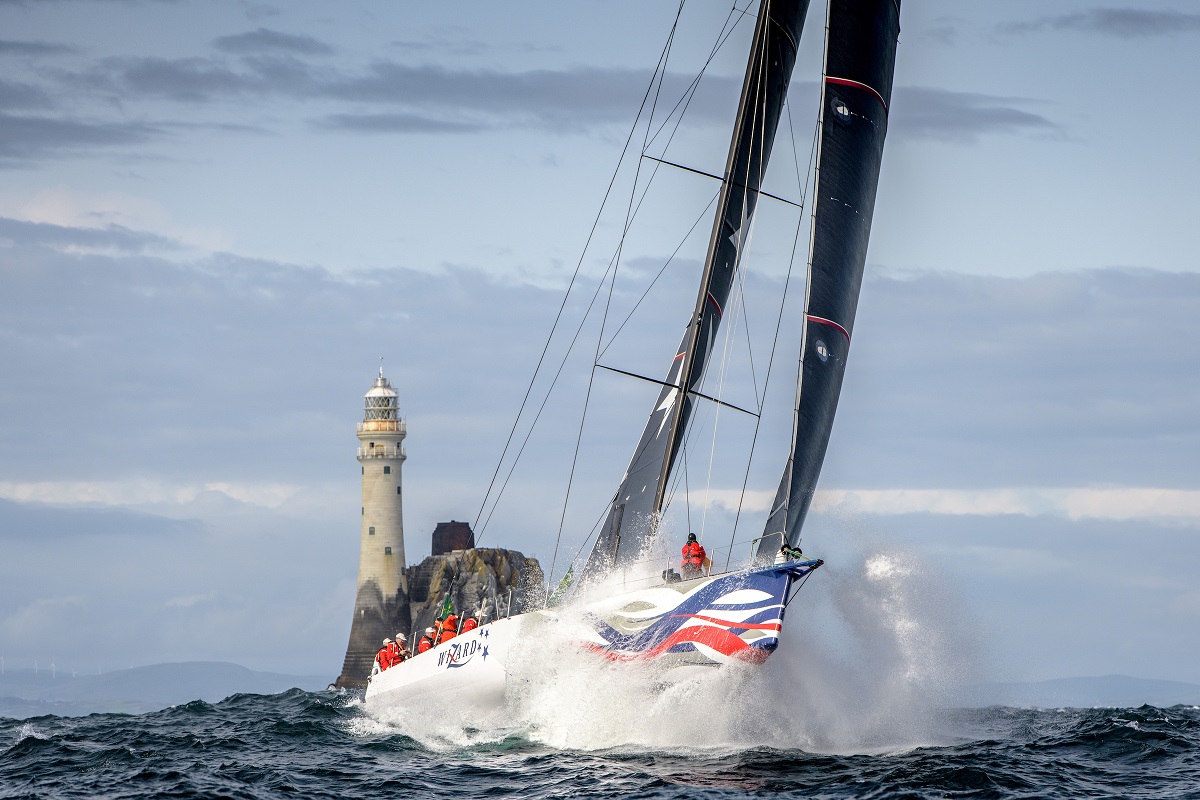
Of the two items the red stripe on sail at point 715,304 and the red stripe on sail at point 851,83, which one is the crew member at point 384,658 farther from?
the red stripe on sail at point 851,83

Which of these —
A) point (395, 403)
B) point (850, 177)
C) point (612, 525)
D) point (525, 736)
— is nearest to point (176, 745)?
point (525, 736)

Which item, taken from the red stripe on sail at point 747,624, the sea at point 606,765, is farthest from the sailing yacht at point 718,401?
the sea at point 606,765

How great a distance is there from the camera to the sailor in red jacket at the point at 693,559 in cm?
2164

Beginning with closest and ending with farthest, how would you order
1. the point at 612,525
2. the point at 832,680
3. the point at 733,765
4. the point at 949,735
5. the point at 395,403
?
the point at 733,765, the point at 832,680, the point at 949,735, the point at 612,525, the point at 395,403

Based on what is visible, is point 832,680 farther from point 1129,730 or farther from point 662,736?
point 1129,730

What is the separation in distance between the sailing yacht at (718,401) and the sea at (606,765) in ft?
4.21

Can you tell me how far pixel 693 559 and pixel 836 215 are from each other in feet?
19.2

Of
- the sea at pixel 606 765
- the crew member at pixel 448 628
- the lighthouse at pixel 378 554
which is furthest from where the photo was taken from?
the lighthouse at pixel 378 554

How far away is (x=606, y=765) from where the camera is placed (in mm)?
18766

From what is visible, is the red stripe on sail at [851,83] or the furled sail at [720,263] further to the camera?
the furled sail at [720,263]

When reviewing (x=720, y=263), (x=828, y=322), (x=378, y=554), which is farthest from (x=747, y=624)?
(x=378, y=554)

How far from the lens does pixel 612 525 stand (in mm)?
25188

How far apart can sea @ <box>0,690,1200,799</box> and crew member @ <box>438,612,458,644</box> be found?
5.65 ft

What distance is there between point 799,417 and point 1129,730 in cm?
781
